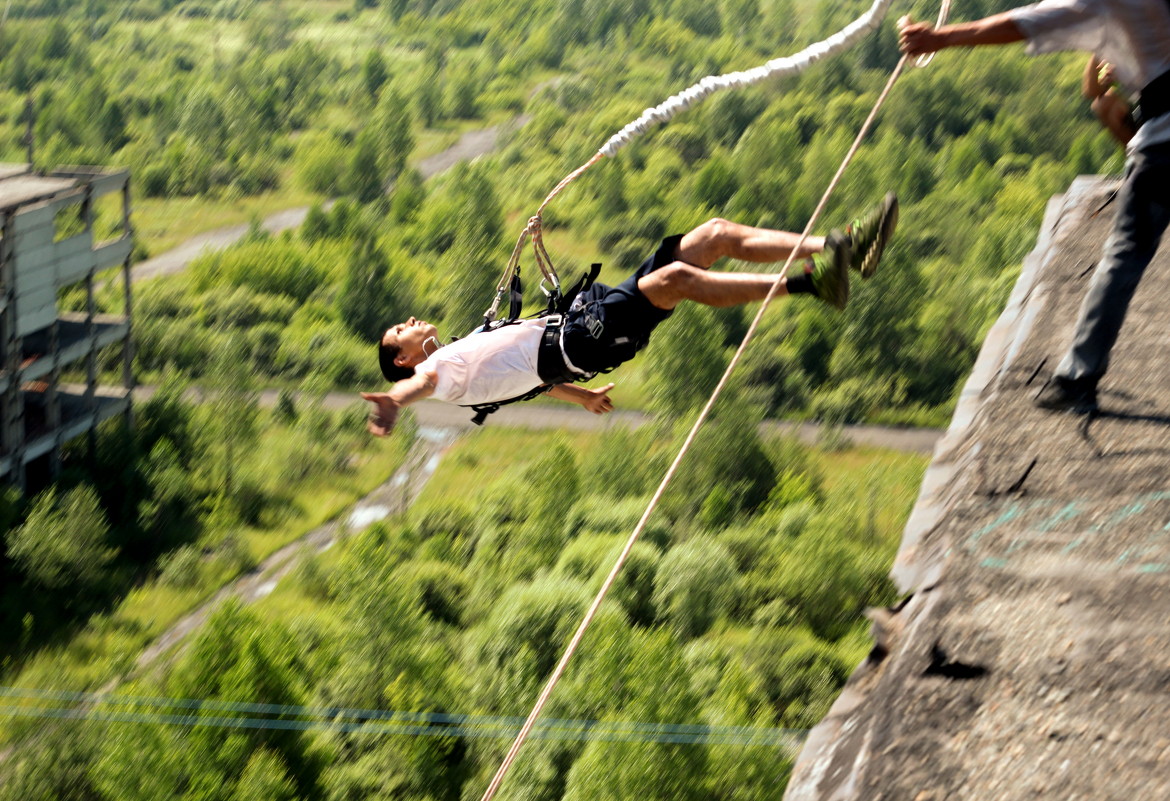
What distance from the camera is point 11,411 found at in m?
39.9

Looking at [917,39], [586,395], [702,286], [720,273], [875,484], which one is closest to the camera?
[917,39]

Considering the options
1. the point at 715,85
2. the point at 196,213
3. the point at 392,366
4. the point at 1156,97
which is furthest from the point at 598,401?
the point at 196,213

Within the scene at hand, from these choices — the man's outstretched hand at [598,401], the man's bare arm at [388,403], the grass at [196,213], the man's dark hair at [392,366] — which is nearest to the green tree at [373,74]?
the grass at [196,213]

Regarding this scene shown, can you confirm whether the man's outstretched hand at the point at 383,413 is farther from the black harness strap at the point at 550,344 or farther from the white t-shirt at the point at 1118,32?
the white t-shirt at the point at 1118,32

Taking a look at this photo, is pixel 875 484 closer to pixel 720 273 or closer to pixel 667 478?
pixel 720 273

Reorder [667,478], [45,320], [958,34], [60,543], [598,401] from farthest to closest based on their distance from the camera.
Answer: [60,543] → [45,320] → [598,401] → [667,478] → [958,34]

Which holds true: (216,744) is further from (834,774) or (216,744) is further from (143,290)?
(143,290)

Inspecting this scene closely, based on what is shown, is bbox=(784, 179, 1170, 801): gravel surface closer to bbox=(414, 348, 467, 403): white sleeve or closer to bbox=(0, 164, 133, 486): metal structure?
bbox=(414, 348, 467, 403): white sleeve

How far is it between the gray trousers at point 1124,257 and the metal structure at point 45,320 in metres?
37.0

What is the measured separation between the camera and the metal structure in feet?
127

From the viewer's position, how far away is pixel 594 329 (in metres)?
8.98

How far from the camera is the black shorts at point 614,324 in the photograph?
895cm

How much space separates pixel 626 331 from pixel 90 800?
27.5 metres

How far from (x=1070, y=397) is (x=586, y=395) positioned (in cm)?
431
